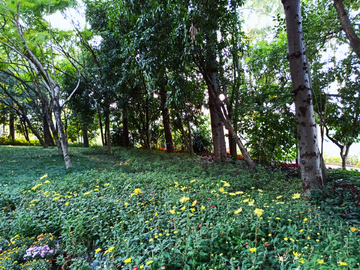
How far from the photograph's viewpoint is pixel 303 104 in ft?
11.9

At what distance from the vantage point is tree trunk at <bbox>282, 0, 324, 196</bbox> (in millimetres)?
3551

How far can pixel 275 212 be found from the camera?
2.43m

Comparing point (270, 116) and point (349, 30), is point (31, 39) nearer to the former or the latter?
point (270, 116)

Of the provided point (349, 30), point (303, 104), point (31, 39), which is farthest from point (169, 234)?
point (31, 39)

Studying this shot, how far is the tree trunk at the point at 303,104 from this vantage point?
3.55 metres

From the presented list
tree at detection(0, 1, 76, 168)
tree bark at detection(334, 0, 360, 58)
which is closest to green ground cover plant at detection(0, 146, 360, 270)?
tree bark at detection(334, 0, 360, 58)

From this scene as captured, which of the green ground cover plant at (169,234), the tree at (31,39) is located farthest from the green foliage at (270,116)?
the tree at (31,39)

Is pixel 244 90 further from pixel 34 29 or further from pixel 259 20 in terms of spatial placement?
pixel 34 29

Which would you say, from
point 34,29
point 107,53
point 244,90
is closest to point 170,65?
point 244,90

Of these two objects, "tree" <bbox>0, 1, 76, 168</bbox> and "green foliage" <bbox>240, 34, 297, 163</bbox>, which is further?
"tree" <bbox>0, 1, 76, 168</bbox>

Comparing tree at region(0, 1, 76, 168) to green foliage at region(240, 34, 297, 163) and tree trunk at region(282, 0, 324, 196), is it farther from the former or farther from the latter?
tree trunk at region(282, 0, 324, 196)

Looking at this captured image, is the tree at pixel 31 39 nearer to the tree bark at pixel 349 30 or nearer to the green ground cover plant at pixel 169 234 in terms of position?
the green ground cover plant at pixel 169 234

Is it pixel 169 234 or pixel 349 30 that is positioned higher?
pixel 349 30

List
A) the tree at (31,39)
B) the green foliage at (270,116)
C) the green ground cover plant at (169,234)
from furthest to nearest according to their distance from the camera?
the tree at (31,39) < the green foliage at (270,116) < the green ground cover plant at (169,234)
